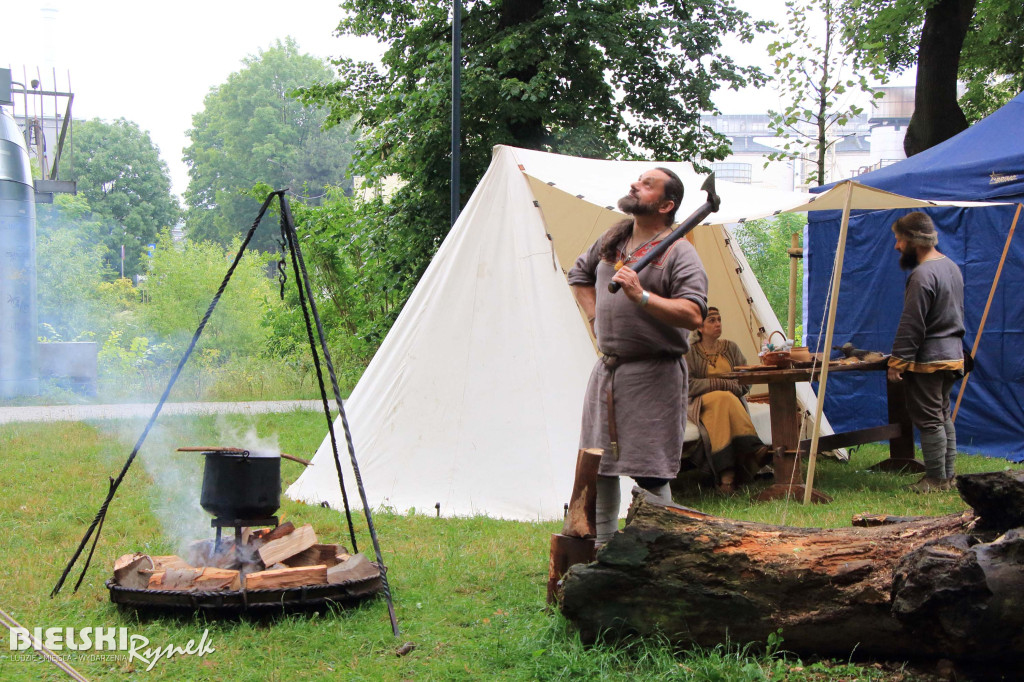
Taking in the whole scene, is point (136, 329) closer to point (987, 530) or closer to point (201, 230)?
point (987, 530)

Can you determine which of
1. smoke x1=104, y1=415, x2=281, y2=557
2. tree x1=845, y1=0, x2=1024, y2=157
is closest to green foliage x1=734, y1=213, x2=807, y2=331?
tree x1=845, y1=0, x2=1024, y2=157

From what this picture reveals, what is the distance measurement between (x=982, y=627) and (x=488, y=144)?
7.93m

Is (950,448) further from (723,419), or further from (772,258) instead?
(772,258)

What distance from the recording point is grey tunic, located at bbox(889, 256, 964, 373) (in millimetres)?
5445

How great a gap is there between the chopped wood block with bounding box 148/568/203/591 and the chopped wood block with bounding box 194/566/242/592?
2 centimetres

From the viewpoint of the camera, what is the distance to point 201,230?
47.3 meters

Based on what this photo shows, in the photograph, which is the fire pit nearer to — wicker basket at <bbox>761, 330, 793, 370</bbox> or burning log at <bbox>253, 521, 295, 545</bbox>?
burning log at <bbox>253, 521, 295, 545</bbox>

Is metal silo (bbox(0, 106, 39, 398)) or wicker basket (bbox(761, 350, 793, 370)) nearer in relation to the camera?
wicker basket (bbox(761, 350, 793, 370))

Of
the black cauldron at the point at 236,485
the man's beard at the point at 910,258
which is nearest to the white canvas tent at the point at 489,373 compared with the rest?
the man's beard at the point at 910,258

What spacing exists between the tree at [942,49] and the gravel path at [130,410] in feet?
24.6

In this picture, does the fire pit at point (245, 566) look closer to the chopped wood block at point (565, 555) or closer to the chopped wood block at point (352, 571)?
the chopped wood block at point (352, 571)

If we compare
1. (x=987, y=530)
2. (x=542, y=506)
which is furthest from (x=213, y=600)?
(x=987, y=530)

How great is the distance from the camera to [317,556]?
3.60 metres

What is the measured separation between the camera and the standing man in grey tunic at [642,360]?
3.12 metres
